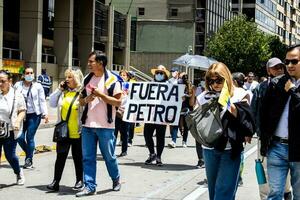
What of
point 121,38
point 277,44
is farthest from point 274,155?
point 277,44

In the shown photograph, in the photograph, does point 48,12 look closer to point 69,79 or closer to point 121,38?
point 121,38

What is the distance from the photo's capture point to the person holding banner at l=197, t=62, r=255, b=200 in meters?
5.24

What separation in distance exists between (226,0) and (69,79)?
76677mm

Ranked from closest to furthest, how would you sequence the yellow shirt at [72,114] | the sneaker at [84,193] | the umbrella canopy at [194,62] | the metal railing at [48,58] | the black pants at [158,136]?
1. the sneaker at [84,193]
2. the yellow shirt at [72,114]
3. the black pants at [158,136]
4. the umbrella canopy at [194,62]
5. the metal railing at [48,58]

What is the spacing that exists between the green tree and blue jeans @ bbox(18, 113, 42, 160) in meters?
53.7

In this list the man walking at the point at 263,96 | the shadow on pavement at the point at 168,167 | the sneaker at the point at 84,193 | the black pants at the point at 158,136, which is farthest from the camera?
the black pants at the point at 158,136

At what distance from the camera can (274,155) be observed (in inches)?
207

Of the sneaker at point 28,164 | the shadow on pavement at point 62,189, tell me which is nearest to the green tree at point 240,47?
the sneaker at point 28,164

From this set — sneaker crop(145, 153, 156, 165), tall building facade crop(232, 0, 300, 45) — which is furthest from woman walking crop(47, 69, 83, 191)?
tall building facade crop(232, 0, 300, 45)

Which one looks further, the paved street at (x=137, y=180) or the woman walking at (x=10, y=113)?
the woman walking at (x=10, y=113)

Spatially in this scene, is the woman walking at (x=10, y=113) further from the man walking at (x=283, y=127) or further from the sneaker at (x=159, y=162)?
the man walking at (x=283, y=127)

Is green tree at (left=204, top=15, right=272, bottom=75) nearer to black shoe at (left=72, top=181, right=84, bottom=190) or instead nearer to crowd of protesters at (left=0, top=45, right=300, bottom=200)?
crowd of protesters at (left=0, top=45, right=300, bottom=200)

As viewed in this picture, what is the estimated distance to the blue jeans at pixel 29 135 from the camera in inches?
387

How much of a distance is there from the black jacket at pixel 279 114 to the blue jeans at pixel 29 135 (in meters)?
5.45
